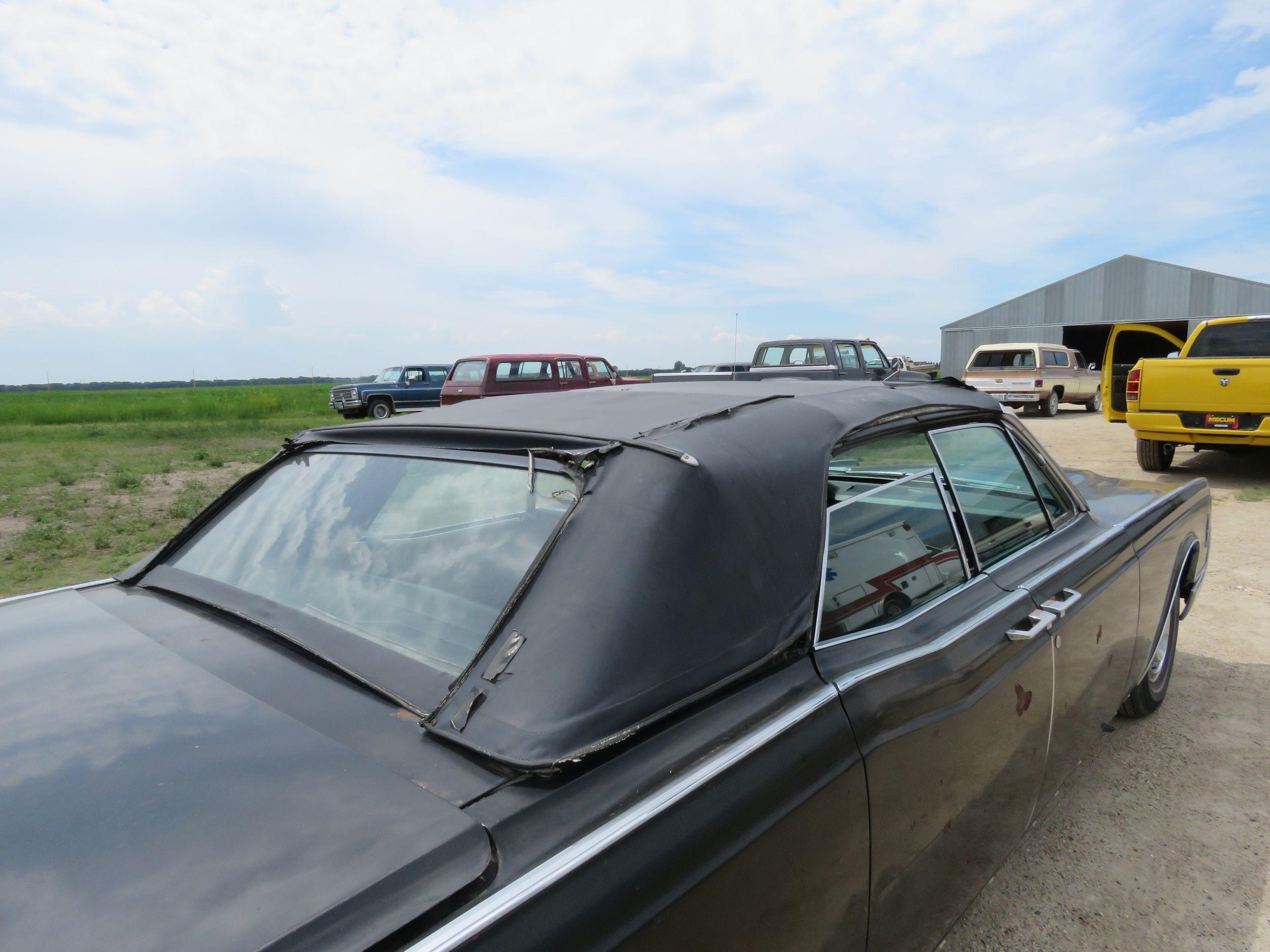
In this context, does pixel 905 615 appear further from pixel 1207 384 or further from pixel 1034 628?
pixel 1207 384

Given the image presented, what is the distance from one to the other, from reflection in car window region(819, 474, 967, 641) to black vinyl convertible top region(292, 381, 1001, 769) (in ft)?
0.49

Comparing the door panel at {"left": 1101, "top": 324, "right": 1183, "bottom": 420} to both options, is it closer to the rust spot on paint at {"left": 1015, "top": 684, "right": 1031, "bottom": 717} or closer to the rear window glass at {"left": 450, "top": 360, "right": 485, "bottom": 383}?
the rust spot on paint at {"left": 1015, "top": 684, "right": 1031, "bottom": 717}

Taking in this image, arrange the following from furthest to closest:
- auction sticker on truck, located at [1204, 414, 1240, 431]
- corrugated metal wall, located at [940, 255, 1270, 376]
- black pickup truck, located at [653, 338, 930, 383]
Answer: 1. corrugated metal wall, located at [940, 255, 1270, 376]
2. black pickup truck, located at [653, 338, 930, 383]
3. auction sticker on truck, located at [1204, 414, 1240, 431]

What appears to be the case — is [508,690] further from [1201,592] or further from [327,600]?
[1201,592]

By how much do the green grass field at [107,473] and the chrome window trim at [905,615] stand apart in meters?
6.27

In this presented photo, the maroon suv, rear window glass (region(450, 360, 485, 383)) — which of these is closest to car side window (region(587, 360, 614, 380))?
the maroon suv

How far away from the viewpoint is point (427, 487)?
1.85m

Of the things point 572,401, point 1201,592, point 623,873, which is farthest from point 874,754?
point 1201,592

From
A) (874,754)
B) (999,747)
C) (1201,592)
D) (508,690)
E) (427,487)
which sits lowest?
(1201,592)

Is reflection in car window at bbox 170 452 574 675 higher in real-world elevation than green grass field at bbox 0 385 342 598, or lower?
higher

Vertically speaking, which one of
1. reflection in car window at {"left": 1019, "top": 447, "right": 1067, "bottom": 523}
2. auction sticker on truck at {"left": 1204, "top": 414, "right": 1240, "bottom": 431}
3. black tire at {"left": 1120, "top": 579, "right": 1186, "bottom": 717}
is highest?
reflection in car window at {"left": 1019, "top": 447, "right": 1067, "bottom": 523}

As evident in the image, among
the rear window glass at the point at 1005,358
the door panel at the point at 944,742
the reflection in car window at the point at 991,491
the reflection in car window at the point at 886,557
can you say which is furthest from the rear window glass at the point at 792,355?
the door panel at the point at 944,742

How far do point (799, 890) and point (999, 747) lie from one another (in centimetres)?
85

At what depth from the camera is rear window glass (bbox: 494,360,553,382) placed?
1819 cm
